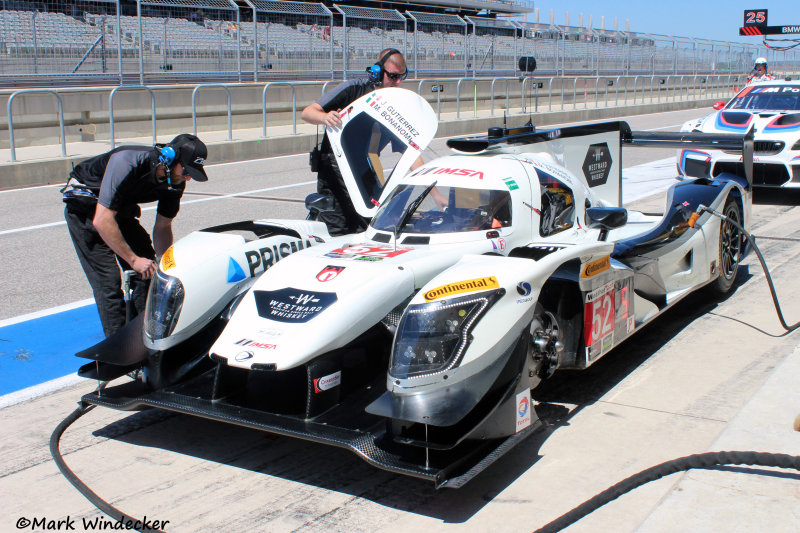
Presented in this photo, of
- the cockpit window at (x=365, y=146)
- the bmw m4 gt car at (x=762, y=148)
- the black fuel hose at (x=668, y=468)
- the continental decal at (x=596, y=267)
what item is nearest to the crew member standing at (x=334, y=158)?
the cockpit window at (x=365, y=146)

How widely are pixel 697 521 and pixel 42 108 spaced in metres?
14.8

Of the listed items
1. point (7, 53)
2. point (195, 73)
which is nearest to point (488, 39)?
point (195, 73)

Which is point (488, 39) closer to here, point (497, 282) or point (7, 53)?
point (7, 53)

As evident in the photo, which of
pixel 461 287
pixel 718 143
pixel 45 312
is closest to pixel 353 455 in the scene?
pixel 461 287

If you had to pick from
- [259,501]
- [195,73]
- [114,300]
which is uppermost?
[195,73]

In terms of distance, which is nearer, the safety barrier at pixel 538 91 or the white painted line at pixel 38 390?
the white painted line at pixel 38 390

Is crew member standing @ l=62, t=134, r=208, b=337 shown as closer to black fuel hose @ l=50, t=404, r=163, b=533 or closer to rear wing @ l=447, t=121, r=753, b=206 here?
black fuel hose @ l=50, t=404, r=163, b=533

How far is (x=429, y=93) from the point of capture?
2556 centimetres

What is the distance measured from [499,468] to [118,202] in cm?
269

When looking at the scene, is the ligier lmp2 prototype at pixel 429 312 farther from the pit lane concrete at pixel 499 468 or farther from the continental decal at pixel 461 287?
the pit lane concrete at pixel 499 468

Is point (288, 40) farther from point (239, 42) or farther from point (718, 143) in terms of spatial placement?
point (718, 143)

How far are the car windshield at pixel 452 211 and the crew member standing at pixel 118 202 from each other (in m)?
1.20

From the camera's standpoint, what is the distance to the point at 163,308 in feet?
14.9

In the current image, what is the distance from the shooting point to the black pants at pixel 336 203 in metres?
6.53
